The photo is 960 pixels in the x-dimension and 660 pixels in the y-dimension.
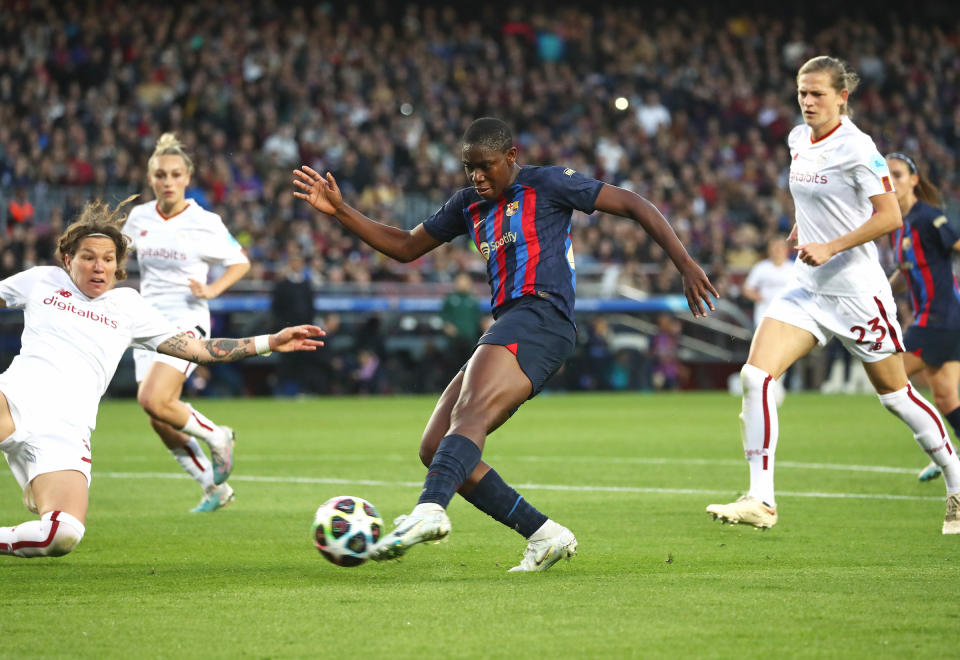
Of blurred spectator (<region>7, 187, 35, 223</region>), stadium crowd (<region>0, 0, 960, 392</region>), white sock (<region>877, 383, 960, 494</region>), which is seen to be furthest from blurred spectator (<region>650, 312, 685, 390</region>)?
white sock (<region>877, 383, 960, 494</region>)

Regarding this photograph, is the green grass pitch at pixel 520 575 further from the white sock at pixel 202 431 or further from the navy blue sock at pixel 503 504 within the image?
the white sock at pixel 202 431

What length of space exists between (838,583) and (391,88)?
25.2m

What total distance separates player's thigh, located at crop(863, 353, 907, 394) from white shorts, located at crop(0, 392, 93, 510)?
4.36 meters

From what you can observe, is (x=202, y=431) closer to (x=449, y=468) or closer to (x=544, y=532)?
(x=544, y=532)

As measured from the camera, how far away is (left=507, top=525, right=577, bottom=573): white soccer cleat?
6.14 metres

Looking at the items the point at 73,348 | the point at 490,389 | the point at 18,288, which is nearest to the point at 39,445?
the point at 73,348

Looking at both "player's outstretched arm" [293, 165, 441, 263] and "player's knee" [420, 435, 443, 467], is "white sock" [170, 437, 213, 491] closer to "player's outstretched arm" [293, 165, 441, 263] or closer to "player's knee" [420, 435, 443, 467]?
"player's outstretched arm" [293, 165, 441, 263]

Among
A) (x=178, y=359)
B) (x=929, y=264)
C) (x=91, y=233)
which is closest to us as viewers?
(x=91, y=233)

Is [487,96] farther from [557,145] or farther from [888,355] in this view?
[888,355]

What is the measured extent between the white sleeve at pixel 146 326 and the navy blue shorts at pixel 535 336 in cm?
172

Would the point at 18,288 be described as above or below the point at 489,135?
below

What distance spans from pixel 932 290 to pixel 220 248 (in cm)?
533

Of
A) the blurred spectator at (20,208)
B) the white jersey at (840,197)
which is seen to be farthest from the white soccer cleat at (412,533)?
the blurred spectator at (20,208)

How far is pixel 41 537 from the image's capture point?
5863 millimetres
